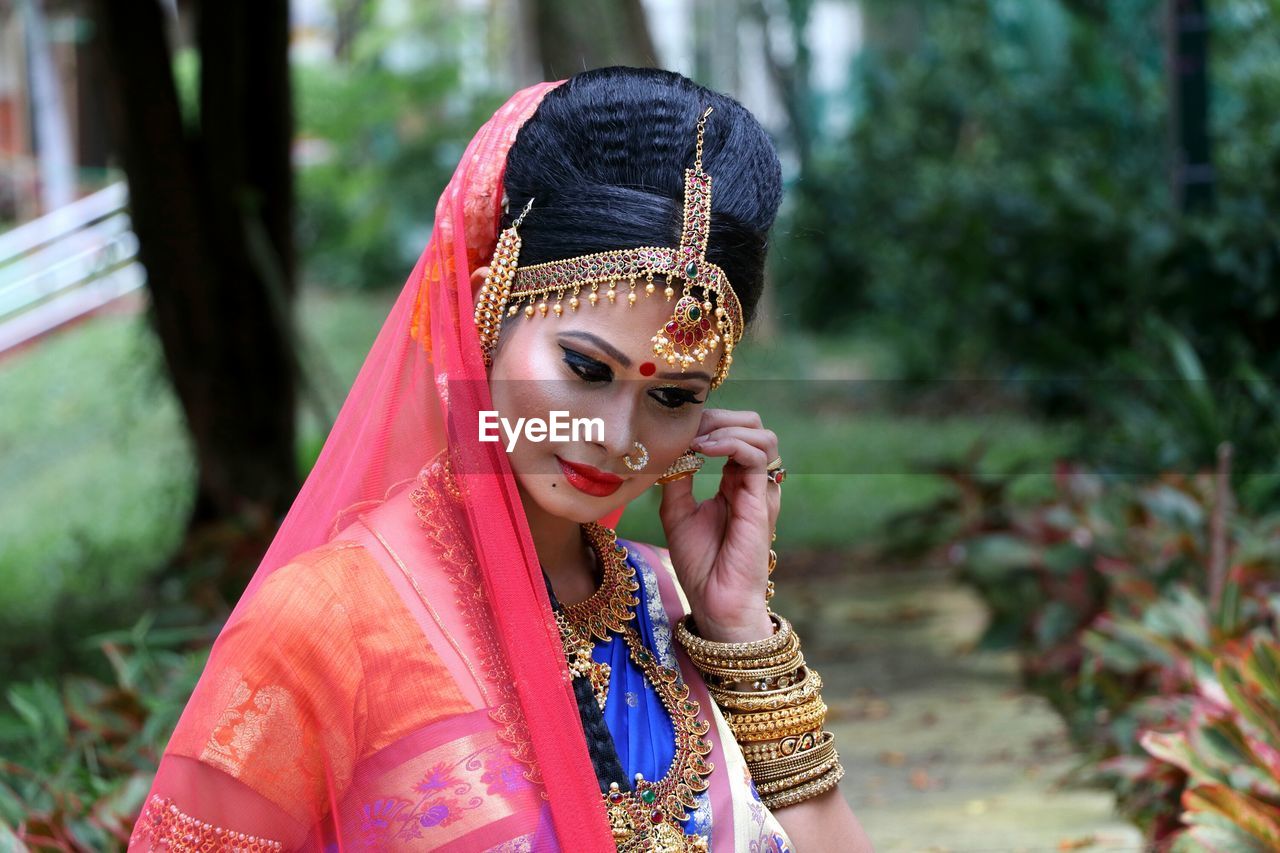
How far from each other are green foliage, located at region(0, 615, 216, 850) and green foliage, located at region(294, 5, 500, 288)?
27.1ft

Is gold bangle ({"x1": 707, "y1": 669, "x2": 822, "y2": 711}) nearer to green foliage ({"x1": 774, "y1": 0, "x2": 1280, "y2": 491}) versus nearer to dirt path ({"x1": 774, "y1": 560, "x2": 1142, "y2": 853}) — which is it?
green foliage ({"x1": 774, "y1": 0, "x2": 1280, "y2": 491})

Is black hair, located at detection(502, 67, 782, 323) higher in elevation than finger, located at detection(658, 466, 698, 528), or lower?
higher

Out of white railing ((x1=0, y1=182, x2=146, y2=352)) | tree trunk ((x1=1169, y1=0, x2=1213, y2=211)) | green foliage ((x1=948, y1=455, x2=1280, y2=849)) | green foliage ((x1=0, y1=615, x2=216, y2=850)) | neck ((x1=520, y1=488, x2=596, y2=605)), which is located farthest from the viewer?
white railing ((x1=0, y1=182, x2=146, y2=352))

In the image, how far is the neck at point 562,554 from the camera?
181 centimetres

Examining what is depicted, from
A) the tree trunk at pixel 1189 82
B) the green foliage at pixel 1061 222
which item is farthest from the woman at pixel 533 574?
the tree trunk at pixel 1189 82

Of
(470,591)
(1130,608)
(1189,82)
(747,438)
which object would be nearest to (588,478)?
(470,591)

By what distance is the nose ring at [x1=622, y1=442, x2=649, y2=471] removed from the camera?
1678 mm

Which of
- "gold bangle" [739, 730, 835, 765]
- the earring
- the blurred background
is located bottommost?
the blurred background

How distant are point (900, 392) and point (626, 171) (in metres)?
10.2

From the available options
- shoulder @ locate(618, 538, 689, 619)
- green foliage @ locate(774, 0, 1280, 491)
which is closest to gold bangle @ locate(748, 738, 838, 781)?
shoulder @ locate(618, 538, 689, 619)

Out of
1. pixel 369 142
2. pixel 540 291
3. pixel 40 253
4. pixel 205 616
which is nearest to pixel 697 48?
pixel 369 142

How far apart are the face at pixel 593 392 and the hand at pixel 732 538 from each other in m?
0.17

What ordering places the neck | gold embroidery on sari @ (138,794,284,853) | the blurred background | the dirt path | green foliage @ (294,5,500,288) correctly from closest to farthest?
gold embroidery on sari @ (138,794,284,853) → the neck → the blurred background → the dirt path → green foliage @ (294,5,500,288)

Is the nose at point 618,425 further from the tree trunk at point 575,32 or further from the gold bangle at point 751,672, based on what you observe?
the tree trunk at point 575,32
